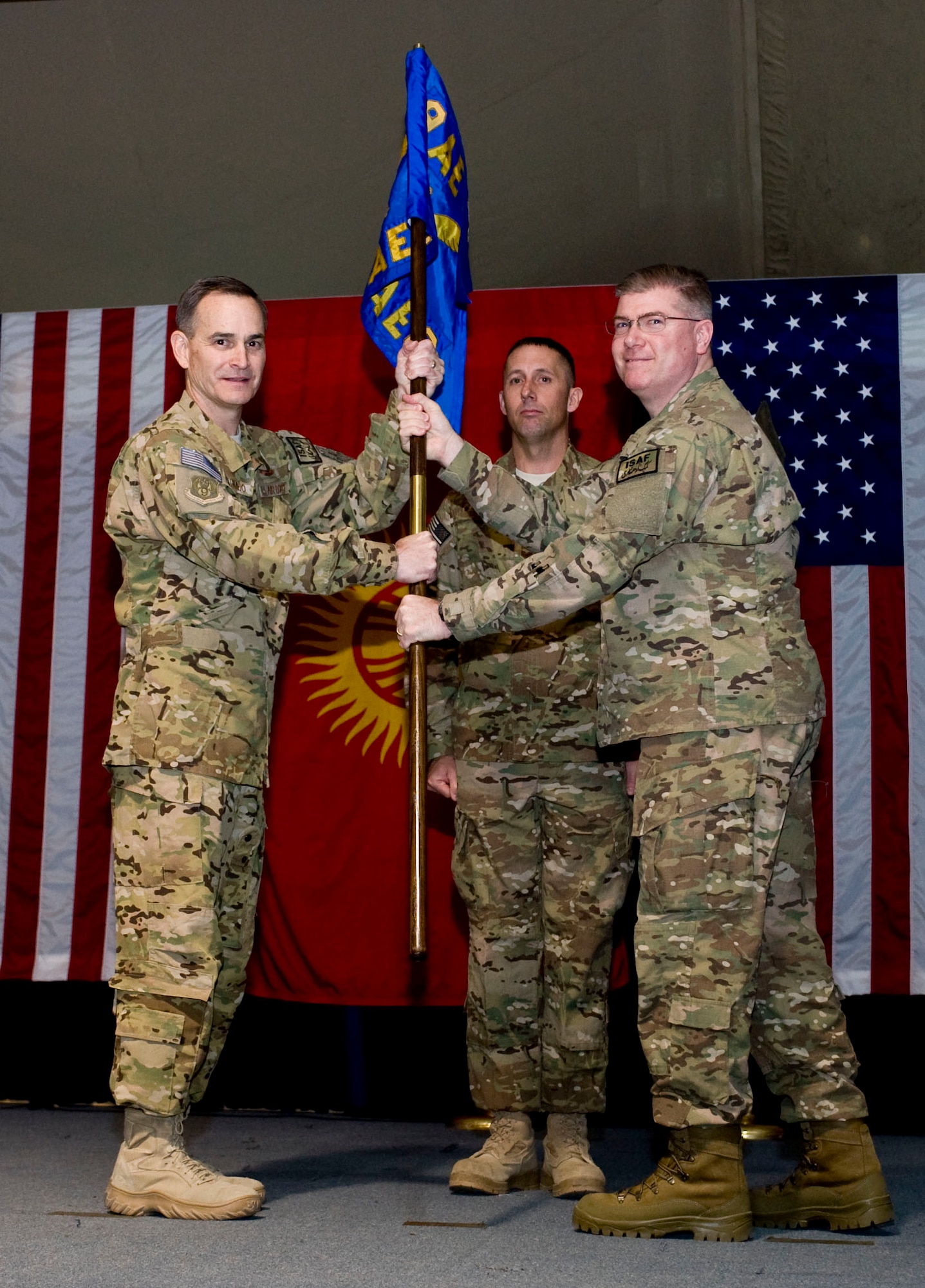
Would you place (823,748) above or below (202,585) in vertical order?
below

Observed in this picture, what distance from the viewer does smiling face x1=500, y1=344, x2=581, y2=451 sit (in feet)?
11.7

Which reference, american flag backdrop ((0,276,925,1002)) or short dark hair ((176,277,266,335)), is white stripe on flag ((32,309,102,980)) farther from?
short dark hair ((176,277,266,335))

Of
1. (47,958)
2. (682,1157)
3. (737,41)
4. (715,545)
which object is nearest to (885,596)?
(715,545)

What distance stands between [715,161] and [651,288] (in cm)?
161

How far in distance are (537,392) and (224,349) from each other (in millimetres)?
884

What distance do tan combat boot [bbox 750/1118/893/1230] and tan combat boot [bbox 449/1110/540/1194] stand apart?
1.94 ft

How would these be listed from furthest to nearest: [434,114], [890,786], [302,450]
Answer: [890,786] < [302,450] < [434,114]

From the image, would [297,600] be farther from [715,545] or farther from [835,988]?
[835,988]

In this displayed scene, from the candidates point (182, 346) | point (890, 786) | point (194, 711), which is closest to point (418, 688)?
point (194, 711)

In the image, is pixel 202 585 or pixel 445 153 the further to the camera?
pixel 445 153

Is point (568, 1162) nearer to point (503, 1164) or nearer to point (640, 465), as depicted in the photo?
point (503, 1164)

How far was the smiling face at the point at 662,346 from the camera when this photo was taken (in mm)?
2920

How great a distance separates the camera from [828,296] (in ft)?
13.3

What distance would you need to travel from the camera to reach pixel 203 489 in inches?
115
